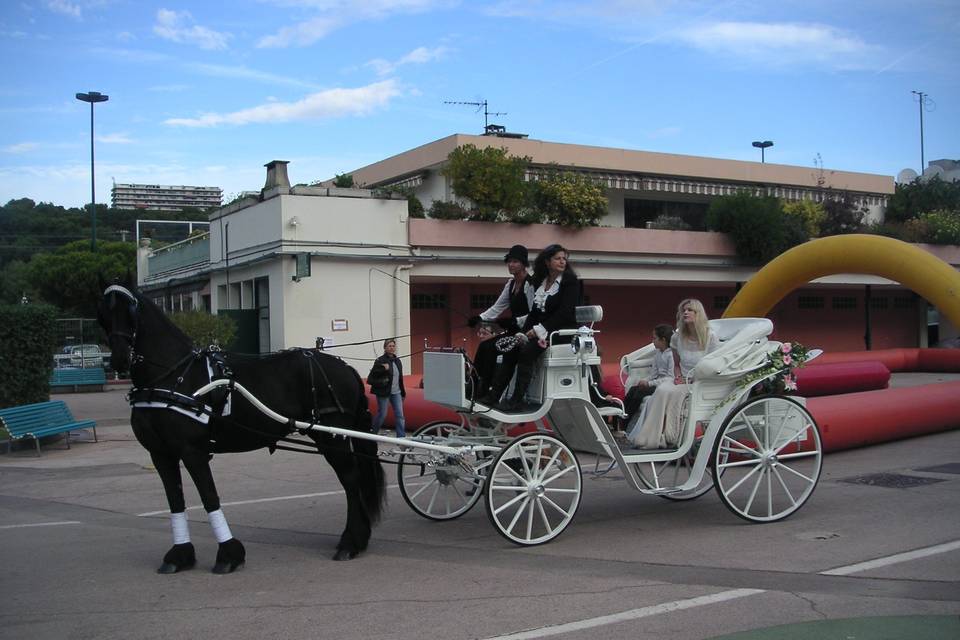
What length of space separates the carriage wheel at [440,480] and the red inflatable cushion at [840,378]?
313 inches

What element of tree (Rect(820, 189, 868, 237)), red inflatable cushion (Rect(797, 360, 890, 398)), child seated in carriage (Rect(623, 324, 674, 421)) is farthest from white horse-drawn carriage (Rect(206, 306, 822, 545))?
tree (Rect(820, 189, 868, 237))

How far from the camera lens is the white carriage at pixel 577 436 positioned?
24.9 feet

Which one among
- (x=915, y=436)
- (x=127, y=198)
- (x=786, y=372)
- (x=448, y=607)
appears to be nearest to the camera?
(x=448, y=607)

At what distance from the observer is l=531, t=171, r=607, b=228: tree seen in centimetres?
2436

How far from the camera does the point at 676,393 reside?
27.4 feet

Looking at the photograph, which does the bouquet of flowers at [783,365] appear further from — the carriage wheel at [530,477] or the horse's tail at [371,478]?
the horse's tail at [371,478]

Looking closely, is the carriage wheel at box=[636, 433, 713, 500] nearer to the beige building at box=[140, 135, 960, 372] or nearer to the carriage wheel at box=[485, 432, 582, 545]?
the carriage wheel at box=[485, 432, 582, 545]

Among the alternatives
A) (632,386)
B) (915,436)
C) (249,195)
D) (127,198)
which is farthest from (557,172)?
(127,198)

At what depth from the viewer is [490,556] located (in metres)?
7.29

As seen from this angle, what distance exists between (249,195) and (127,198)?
13656 centimetres

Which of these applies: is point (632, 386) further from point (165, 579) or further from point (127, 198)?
point (127, 198)

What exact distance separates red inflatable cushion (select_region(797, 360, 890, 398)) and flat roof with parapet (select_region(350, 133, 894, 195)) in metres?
13.8

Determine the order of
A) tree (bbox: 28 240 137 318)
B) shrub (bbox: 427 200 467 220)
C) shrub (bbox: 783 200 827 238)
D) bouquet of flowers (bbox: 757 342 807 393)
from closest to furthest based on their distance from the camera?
bouquet of flowers (bbox: 757 342 807 393) < shrub (bbox: 427 200 467 220) < shrub (bbox: 783 200 827 238) < tree (bbox: 28 240 137 318)

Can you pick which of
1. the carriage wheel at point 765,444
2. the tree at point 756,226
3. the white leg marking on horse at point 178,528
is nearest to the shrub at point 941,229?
the tree at point 756,226
